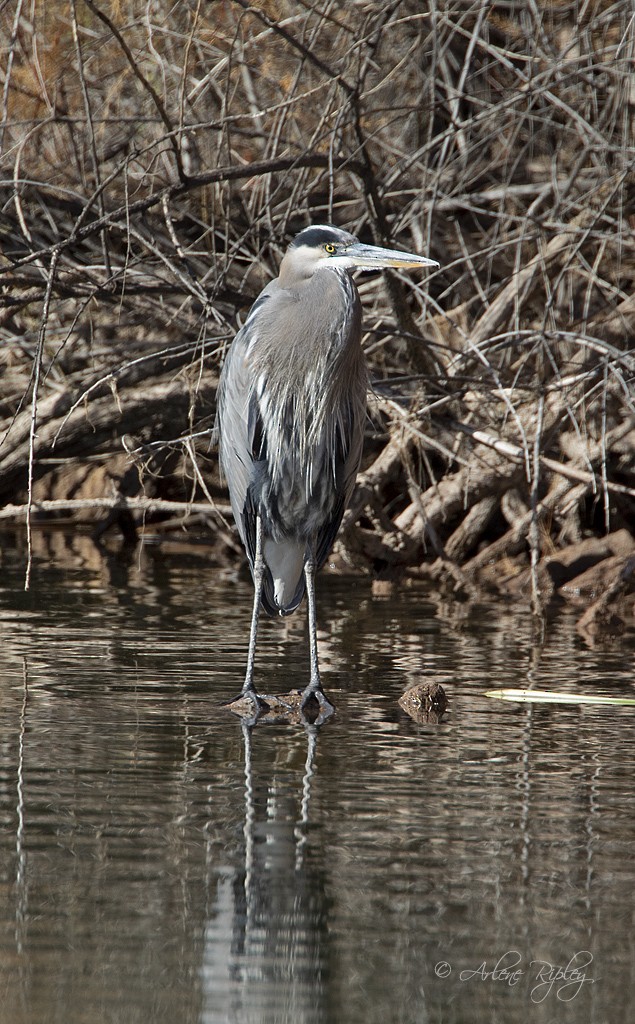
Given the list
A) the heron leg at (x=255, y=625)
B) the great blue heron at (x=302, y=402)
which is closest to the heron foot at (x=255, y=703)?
the heron leg at (x=255, y=625)

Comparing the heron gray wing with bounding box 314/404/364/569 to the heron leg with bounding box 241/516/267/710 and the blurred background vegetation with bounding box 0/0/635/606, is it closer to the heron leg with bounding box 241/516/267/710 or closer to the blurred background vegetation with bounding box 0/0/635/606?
the heron leg with bounding box 241/516/267/710

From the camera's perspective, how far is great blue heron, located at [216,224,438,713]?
512 centimetres

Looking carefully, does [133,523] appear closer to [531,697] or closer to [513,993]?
[531,697]

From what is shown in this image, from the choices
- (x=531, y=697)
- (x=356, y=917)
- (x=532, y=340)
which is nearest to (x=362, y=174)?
(x=532, y=340)

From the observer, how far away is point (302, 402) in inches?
204

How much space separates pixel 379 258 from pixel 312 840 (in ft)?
8.05

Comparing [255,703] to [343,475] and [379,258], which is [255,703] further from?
[379,258]

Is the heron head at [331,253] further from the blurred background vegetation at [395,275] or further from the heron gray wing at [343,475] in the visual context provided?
the blurred background vegetation at [395,275]

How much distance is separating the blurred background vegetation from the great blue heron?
1.39 metres

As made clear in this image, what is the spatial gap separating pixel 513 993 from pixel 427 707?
2097 millimetres

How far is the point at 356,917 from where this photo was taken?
2785 millimetres

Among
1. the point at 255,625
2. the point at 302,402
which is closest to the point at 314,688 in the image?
the point at 255,625

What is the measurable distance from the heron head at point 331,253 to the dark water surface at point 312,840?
5.08 ft

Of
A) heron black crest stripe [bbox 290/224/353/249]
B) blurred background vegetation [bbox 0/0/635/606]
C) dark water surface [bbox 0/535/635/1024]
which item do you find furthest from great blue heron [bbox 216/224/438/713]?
blurred background vegetation [bbox 0/0/635/606]
